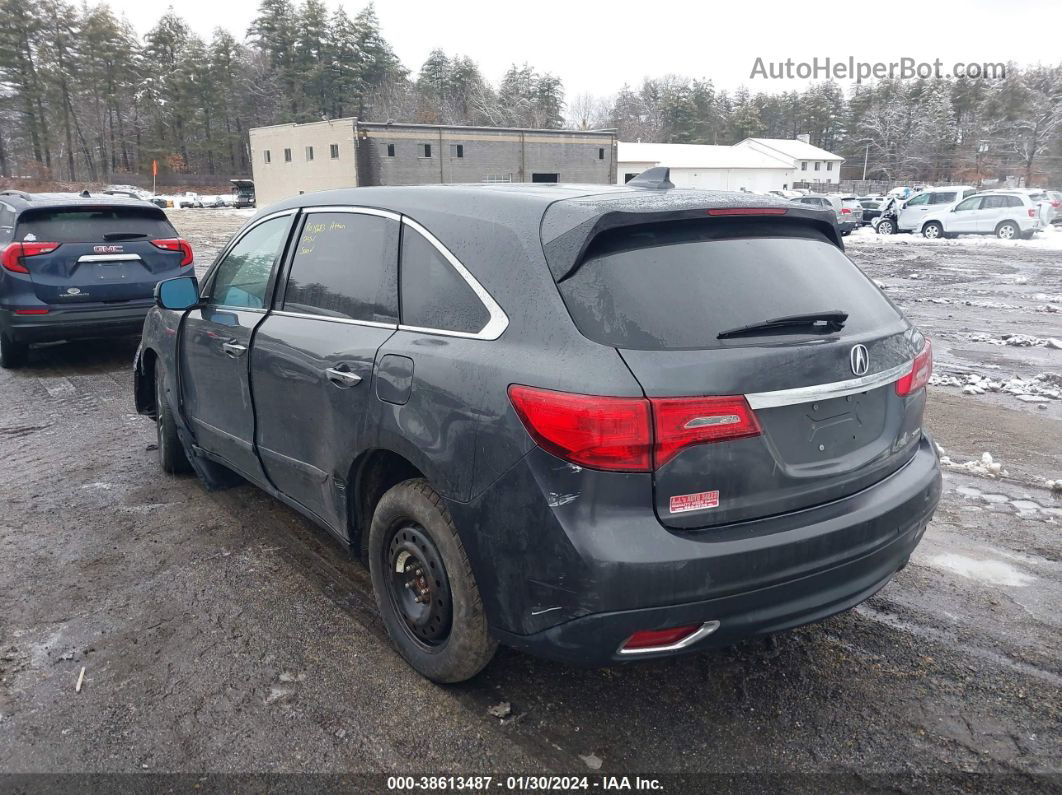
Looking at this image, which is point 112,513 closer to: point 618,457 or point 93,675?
point 93,675

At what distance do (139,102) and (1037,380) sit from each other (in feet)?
306

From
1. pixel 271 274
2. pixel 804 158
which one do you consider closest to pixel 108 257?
pixel 271 274

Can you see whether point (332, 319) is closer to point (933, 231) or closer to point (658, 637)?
point (658, 637)

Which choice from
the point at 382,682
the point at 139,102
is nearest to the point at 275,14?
the point at 139,102

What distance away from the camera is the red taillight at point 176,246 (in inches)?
348

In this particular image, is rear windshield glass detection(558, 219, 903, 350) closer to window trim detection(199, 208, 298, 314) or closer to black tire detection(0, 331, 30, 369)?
window trim detection(199, 208, 298, 314)

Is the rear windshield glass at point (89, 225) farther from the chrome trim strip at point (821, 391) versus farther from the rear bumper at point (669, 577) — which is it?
the chrome trim strip at point (821, 391)

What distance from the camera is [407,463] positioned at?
9.62 feet

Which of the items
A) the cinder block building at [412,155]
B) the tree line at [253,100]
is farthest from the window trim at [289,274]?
the tree line at [253,100]

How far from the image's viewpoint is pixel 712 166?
71.4m

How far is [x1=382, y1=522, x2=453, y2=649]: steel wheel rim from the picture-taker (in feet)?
9.02

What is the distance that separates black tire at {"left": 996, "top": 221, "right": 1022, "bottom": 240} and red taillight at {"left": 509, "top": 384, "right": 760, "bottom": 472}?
29.9 metres

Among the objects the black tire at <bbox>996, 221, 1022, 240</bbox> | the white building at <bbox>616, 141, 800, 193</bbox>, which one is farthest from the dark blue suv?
the white building at <bbox>616, 141, 800, 193</bbox>

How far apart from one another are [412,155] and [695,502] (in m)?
56.9
